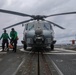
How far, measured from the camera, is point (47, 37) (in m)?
25.5

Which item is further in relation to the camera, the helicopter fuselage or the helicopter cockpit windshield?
the helicopter cockpit windshield

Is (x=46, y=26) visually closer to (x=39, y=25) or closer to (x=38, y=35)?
(x=39, y=25)

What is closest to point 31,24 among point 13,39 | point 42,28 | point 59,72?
point 42,28

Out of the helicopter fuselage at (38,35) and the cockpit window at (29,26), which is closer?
the helicopter fuselage at (38,35)

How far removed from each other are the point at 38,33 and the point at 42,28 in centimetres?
170

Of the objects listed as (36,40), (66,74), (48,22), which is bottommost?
(66,74)

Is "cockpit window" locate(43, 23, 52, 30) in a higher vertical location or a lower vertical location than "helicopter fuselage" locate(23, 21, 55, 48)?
higher

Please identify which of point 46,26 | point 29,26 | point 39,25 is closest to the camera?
point 39,25

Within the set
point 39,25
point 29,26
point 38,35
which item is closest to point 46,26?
point 39,25

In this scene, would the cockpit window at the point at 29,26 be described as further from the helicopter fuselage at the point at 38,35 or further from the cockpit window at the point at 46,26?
the cockpit window at the point at 46,26

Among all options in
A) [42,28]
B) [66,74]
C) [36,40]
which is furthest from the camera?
[42,28]

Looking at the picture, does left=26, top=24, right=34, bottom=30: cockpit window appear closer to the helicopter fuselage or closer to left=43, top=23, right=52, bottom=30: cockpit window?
the helicopter fuselage

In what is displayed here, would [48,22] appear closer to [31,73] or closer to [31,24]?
[31,24]

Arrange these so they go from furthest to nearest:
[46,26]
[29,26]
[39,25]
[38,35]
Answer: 1. [29,26]
2. [46,26]
3. [39,25]
4. [38,35]
